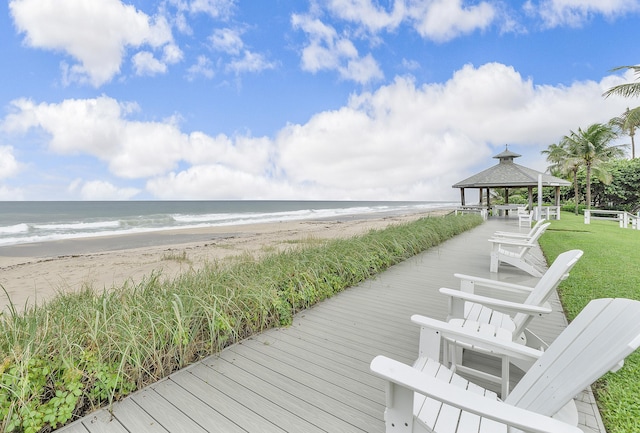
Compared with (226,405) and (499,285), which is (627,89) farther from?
(226,405)

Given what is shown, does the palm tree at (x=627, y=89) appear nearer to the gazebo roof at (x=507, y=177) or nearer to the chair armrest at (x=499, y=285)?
the gazebo roof at (x=507, y=177)

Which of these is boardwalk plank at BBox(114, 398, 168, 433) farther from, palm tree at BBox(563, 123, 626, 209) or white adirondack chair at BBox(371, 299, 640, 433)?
palm tree at BBox(563, 123, 626, 209)

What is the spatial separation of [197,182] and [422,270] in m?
52.4

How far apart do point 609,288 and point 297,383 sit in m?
5.00

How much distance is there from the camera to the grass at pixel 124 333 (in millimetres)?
1740

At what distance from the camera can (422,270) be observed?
5551 mm

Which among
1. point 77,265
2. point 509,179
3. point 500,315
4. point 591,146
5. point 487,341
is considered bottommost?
point 77,265

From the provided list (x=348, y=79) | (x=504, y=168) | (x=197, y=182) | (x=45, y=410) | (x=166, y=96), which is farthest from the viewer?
(x=197, y=182)

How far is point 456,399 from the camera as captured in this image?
3.49 feet

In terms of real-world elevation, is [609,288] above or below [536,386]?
below

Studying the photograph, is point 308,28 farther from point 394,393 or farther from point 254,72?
point 394,393

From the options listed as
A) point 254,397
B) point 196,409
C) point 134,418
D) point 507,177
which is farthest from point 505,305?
point 507,177

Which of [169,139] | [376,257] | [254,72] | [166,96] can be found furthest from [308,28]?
[169,139]

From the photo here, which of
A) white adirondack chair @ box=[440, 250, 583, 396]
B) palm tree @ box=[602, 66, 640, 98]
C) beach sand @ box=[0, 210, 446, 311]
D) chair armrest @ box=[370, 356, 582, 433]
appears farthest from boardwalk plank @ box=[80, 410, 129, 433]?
palm tree @ box=[602, 66, 640, 98]
